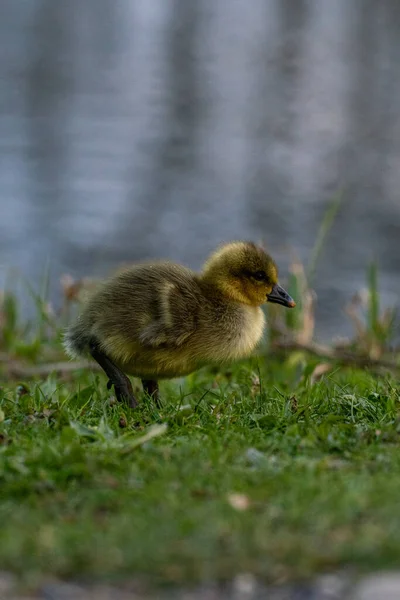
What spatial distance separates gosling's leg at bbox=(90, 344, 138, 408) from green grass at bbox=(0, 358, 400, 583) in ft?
0.19

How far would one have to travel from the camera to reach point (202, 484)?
3.59 meters

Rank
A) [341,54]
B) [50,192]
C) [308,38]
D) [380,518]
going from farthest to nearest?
[308,38] → [341,54] → [50,192] → [380,518]

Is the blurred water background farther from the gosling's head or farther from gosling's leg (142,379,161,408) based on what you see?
gosling's leg (142,379,161,408)

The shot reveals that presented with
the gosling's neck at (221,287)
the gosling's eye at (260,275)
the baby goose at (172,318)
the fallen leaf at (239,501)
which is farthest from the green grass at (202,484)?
the gosling's eye at (260,275)

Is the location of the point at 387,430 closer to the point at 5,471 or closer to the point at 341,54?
the point at 5,471

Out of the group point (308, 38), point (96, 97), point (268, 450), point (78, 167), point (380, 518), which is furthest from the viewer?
point (308, 38)

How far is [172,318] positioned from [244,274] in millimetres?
536

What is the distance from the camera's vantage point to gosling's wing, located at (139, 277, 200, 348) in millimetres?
5023

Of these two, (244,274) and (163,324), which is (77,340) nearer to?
(163,324)

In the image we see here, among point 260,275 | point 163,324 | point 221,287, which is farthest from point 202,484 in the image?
point 260,275

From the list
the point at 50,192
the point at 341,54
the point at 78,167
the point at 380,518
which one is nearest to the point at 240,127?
the point at 78,167

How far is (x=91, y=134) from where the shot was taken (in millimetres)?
18125

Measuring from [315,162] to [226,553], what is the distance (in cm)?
1432

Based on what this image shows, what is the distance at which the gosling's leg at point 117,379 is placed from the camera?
5020mm
